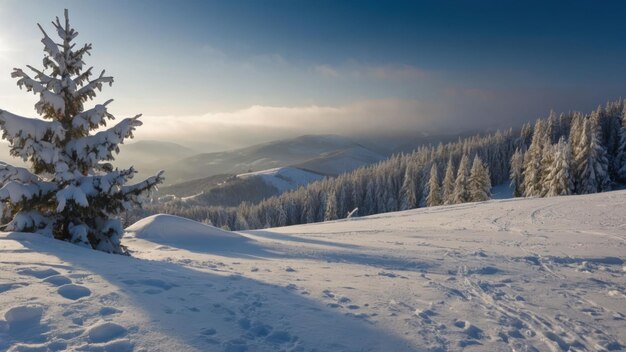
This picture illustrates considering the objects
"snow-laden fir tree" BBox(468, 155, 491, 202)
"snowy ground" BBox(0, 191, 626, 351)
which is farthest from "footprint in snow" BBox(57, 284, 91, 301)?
"snow-laden fir tree" BBox(468, 155, 491, 202)

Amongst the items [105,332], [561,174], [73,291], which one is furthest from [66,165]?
[561,174]

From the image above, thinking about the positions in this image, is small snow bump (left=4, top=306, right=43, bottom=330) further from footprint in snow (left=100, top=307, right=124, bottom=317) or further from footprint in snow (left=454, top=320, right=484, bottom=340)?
footprint in snow (left=454, top=320, right=484, bottom=340)

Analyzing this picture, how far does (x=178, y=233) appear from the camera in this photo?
51.6 ft

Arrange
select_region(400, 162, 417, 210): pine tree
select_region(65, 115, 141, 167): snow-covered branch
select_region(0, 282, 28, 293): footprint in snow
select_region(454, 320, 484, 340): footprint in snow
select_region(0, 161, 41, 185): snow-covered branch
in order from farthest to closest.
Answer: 1. select_region(400, 162, 417, 210): pine tree
2. select_region(65, 115, 141, 167): snow-covered branch
3. select_region(0, 161, 41, 185): snow-covered branch
4. select_region(454, 320, 484, 340): footprint in snow
5. select_region(0, 282, 28, 293): footprint in snow

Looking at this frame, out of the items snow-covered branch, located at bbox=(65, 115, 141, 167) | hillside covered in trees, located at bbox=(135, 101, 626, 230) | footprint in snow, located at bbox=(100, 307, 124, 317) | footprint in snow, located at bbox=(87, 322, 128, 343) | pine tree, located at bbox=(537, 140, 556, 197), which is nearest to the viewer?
footprint in snow, located at bbox=(87, 322, 128, 343)

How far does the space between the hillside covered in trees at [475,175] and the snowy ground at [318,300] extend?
1805 inches

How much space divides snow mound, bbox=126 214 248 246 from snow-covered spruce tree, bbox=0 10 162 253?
4395mm

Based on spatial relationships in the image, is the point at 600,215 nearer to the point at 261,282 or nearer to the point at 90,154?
the point at 261,282

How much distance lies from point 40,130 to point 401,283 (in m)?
11.0

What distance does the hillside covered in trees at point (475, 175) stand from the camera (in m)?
50.0

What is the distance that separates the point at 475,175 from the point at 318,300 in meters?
56.8

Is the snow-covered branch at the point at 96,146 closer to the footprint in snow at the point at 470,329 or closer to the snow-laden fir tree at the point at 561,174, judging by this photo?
the footprint in snow at the point at 470,329

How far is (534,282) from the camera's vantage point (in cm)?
831

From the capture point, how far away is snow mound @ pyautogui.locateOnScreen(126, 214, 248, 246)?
597 inches
